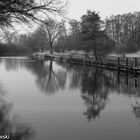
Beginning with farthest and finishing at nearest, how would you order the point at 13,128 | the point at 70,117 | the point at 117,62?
the point at 117,62 < the point at 70,117 < the point at 13,128

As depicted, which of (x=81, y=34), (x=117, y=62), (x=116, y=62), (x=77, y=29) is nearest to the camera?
(x=117, y=62)

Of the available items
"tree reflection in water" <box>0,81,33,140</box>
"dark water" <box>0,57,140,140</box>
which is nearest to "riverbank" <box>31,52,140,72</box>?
"dark water" <box>0,57,140,140</box>

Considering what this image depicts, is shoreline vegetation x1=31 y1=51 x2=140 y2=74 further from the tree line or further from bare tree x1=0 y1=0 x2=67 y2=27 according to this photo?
bare tree x1=0 y1=0 x2=67 y2=27

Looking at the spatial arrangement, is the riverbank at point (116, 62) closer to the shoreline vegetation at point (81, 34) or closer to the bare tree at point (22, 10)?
the shoreline vegetation at point (81, 34)

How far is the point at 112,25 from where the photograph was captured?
73.6 meters

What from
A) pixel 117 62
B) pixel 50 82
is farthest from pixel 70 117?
pixel 117 62

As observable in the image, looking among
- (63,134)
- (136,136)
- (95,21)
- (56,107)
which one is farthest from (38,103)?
(95,21)

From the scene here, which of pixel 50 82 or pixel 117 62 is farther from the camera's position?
pixel 117 62

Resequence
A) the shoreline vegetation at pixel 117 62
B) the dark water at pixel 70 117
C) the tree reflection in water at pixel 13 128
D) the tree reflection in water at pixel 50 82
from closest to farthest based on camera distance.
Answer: the tree reflection in water at pixel 13 128
the dark water at pixel 70 117
the tree reflection in water at pixel 50 82
the shoreline vegetation at pixel 117 62

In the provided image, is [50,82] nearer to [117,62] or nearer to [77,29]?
[117,62]

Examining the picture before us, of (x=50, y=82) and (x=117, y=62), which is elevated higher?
(x=117, y=62)

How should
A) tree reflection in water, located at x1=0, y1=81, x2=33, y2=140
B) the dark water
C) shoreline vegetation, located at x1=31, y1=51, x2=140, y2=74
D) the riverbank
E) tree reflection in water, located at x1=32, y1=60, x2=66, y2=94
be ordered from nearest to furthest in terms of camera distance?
1. tree reflection in water, located at x1=0, y1=81, x2=33, y2=140
2. the dark water
3. tree reflection in water, located at x1=32, y1=60, x2=66, y2=94
4. shoreline vegetation, located at x1=31, y1=51, x2=140, y2=74
5. the riverbank

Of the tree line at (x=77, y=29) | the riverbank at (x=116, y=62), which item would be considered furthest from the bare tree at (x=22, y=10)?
the riverbank at (x=116, y=62)

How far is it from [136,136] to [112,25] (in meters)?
69.4
